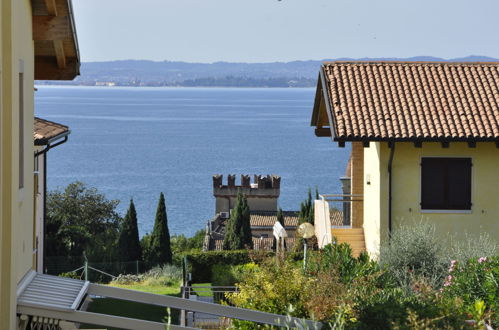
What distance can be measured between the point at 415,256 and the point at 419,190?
234 cm

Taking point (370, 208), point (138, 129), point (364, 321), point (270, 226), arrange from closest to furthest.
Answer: point (364, 321) → point (370, 208) → point (270, 226) → point (138, 129)

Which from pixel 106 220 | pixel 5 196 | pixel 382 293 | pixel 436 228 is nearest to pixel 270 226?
pixel 106 220

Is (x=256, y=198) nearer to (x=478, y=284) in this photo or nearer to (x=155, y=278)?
(x=155, y=278)

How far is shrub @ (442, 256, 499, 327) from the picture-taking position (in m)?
12.1

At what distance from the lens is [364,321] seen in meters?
8.66

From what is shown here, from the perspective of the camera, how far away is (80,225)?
49.7 metres

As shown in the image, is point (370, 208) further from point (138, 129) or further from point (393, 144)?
point (138, 129)

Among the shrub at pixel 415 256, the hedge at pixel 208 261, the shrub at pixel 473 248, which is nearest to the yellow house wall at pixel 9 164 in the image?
the shrub at pixel 473 248

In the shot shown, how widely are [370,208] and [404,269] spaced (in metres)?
3.63

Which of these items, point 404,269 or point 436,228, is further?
point 436,228

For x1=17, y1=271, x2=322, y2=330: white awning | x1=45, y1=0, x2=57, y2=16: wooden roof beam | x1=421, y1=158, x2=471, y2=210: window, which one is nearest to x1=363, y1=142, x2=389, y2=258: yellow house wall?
x1=421, y1=158, x2=471, y2=210: window

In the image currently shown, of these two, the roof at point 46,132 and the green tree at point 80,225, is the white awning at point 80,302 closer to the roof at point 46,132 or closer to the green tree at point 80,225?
the roof at point 46,132

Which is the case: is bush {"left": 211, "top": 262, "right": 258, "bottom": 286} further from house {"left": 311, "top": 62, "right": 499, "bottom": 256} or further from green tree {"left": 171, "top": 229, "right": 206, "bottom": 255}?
green tree {"left": 171, "top": 229, "right": 206, "bottom": 255}

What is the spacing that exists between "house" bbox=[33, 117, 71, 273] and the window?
762 centimetres
